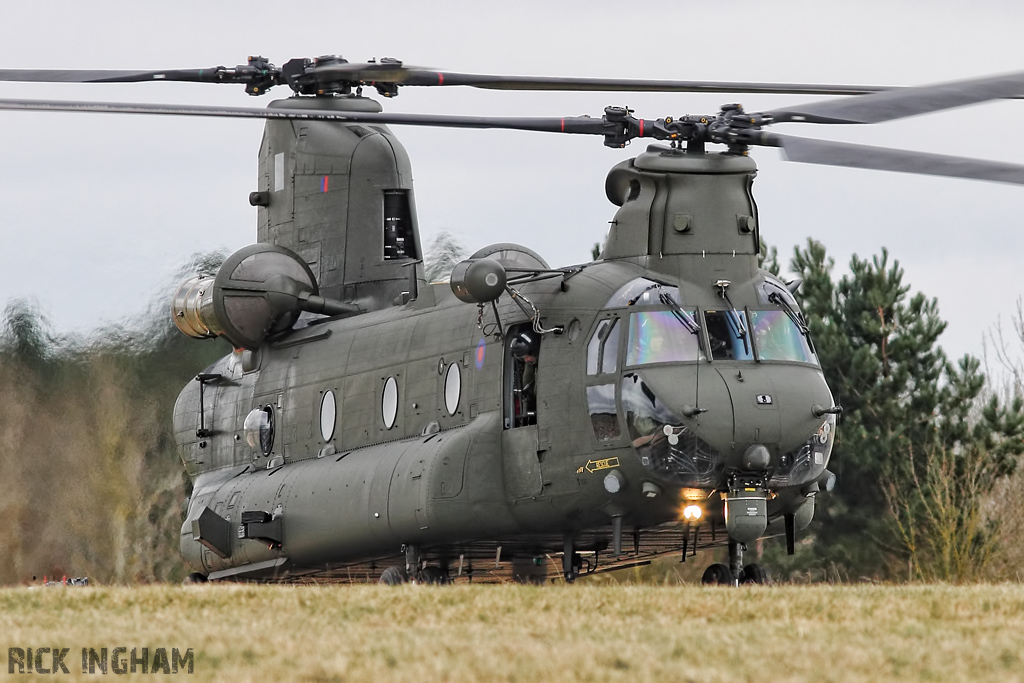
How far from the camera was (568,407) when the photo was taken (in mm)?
17875

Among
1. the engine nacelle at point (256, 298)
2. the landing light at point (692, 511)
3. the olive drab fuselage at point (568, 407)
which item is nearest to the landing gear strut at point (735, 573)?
the olive drab fuselage at point (568, 407)

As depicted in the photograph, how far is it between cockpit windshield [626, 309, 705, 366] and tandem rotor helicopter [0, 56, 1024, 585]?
0.02 metres

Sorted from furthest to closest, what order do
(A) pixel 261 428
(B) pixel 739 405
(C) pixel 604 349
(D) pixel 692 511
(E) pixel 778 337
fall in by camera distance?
1. (A) pixel 261 428
2. (E) pixel 778 337
3. (C) pixel 604 349
4. (D) pixel 692 511
5. (B) pixel 739 405

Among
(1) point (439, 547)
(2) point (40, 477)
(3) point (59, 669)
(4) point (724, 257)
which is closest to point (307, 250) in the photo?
(1) point (439, 547)

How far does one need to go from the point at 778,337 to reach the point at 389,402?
4938 mm

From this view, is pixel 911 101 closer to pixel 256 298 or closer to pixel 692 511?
pixel 692 511

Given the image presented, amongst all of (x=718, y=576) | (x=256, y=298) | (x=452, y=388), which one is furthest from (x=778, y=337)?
(x=256, y=298)

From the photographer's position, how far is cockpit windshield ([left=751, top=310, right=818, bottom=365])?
1764 centimetres

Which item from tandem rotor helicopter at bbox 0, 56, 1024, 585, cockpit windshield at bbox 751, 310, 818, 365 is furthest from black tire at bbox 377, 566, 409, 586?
cockpit windshield at bbox 751, 310, 818, 365

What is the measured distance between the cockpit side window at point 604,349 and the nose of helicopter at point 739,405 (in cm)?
53

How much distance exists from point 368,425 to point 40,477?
12.9m

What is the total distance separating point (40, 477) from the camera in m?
31.6

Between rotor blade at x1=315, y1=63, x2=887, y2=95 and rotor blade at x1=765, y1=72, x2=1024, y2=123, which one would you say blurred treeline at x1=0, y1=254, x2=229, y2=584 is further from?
rotor blade at x1=765, y1=72, x2=1024, y2=123

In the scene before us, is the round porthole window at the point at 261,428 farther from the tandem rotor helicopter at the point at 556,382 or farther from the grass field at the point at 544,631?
the grass field at the point at 544,631
